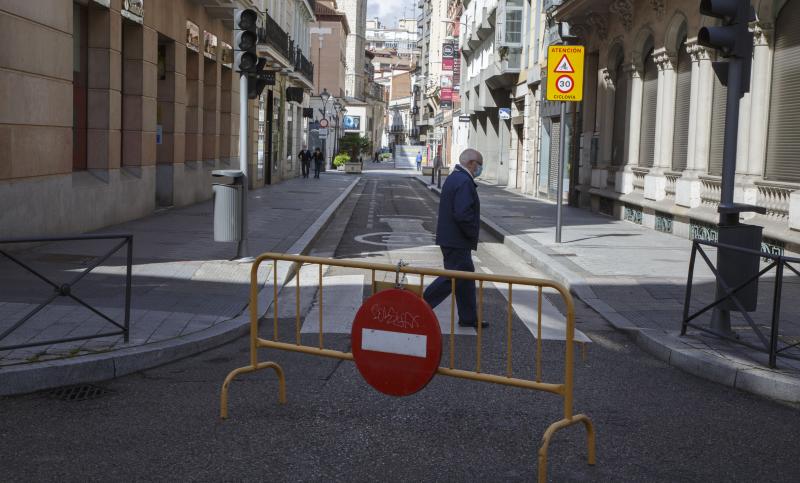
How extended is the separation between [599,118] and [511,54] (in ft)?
48.7

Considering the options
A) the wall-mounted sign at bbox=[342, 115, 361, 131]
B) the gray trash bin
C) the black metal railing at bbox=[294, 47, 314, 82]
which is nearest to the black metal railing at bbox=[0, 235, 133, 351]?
the gray trash bin

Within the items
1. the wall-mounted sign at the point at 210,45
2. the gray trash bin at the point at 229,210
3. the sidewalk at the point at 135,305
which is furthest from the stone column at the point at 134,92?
the gray trash bin at the point at 229,210

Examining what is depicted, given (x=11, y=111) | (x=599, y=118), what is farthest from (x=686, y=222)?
(x=11, y=111)

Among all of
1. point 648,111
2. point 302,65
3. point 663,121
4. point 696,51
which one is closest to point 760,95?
point 696,51

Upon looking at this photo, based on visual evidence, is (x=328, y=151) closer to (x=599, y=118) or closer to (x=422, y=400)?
(x=599, y=118)

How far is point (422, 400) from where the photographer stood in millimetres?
6277

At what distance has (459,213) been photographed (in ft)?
28.7

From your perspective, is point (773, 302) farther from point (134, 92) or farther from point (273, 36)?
point (273, 36)

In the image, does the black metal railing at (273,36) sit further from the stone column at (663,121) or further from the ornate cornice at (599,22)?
the stone column at (663,121)

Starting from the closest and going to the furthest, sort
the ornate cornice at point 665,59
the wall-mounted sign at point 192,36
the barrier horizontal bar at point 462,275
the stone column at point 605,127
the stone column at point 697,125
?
the barrier horizontal bar at point 462,275 < the stone column at point 697,125 < the ornate cornice at point 665,59 < the wall-mounted sign at point 192,36 < the stone column at point 605,127

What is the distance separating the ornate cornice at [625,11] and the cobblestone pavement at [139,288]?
10202 millimetres

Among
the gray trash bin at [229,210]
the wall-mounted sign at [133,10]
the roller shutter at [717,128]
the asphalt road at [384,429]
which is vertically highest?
the wall-mounted sign at [133,10]

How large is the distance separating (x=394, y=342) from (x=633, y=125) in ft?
60.4

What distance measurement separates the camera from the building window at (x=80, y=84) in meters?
16.4
